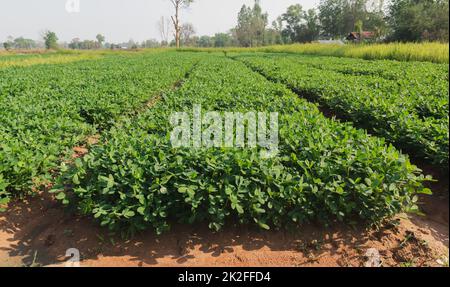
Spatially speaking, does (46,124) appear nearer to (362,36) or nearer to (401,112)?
(401,112)

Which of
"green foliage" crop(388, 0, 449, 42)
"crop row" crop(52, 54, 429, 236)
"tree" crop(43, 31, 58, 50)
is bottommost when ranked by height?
"crop row" crop(52, 54, 429, 236)

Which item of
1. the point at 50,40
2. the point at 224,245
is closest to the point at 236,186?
the point at 224,245

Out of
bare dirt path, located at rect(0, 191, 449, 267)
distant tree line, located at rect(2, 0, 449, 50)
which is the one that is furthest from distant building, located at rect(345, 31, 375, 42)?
bare dirt path, located at rect(0, 191, 449, 267)

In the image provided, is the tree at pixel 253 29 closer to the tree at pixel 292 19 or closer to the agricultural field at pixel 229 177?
the tree at pixel 292 19

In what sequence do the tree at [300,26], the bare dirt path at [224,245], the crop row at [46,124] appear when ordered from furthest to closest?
the tree at [300,26] < the crop row at [46,124] < the bare dirt path at [224,245]

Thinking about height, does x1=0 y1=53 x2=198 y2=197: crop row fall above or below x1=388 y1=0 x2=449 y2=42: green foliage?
below

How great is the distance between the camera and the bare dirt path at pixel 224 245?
8.25 ft

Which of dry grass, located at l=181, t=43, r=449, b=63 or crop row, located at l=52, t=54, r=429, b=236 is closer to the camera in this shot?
crop row, located at l=52, t=54, r=429, b=236

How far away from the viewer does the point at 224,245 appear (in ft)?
8.77

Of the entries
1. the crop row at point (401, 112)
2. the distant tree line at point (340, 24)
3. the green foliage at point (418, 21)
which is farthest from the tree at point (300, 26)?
the crop row at point (401, 112)

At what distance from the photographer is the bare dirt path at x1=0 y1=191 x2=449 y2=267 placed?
8.25ft

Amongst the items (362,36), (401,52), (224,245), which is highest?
(362,36)

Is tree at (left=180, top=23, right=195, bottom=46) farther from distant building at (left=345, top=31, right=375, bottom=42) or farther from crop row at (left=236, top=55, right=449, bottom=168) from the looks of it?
crop row at (left=236, top=55, right=449, bottom=168)

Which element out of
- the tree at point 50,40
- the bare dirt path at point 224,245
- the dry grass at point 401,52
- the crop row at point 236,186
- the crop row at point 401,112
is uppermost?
the tree at point 50,40
